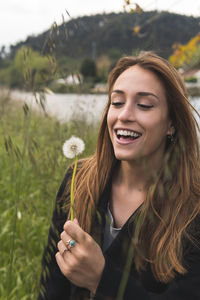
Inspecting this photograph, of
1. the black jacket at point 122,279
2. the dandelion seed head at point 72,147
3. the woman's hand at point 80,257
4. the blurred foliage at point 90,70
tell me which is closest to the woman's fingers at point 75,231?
the woman's hand at point 80,257

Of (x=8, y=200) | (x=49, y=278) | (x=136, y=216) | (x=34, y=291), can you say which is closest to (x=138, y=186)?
(x=136, y=216)

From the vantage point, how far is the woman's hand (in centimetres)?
98

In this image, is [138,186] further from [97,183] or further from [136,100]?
[136,100]

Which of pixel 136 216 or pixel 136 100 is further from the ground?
pixel 136 100

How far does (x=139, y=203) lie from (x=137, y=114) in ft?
1.42

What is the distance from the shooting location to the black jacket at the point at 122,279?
1.12 m

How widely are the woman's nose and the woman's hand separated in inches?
18.9

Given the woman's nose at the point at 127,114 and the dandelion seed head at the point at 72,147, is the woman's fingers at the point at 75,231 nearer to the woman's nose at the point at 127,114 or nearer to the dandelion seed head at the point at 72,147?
the dandelion seed head at the point at 72,147

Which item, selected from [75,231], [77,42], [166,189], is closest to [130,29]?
[77,42]

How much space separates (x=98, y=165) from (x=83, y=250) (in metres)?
0.65

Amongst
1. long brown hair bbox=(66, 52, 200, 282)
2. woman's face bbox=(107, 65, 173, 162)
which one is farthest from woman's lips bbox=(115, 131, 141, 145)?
long brown hair bbox=(66, 52, 200, 282)

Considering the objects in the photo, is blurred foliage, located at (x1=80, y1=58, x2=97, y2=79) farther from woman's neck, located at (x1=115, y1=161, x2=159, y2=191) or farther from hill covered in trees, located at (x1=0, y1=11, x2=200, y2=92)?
woman's neck, located at (x1=115, y1=161, x2=159, y2=191)

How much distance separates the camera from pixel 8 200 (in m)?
2.61

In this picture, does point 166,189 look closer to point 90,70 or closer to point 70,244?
point 70,244
